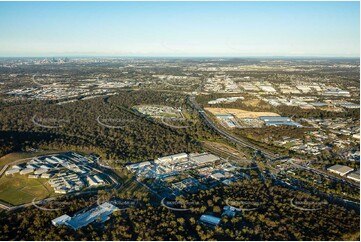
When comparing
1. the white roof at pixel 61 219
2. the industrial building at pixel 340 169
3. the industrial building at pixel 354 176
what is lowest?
the white roof at pixel 61 219

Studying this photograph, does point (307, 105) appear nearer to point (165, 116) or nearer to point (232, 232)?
point (165, 116)

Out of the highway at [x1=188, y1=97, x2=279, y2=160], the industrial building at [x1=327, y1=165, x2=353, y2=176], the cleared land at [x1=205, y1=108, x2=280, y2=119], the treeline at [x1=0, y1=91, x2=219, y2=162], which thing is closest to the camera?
the industrial building at [x1=327, y1=165, x2=353, y2=176]

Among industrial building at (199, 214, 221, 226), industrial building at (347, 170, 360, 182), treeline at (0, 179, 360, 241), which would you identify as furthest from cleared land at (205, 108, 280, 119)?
industrial building at (199, 214, 221, 226)

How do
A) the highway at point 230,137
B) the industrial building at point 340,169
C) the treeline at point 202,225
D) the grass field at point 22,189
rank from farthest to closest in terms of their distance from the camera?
the highway at point 230,137 < the industrial building at point 340,169 < the grass field at point 22,189 < the treeline at point 202,225

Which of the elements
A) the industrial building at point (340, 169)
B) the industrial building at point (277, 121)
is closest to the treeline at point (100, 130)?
the industrial building at point (277, 121)

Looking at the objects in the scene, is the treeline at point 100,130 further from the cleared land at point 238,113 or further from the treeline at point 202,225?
the treeline at point 202,225

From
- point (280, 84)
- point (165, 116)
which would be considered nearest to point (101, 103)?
point (165, 116)

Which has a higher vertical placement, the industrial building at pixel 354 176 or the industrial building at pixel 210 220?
the industrial building at pixel 354 176

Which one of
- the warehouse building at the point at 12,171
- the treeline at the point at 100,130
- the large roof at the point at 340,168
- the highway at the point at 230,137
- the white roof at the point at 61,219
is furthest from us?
the treeline at the point at 100,130

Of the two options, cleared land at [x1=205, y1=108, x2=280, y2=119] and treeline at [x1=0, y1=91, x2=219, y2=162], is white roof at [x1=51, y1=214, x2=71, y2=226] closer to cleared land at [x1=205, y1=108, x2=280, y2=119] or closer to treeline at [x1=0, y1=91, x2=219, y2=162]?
treeline at [x1=0, y1=91, x2=219, y2=162]
